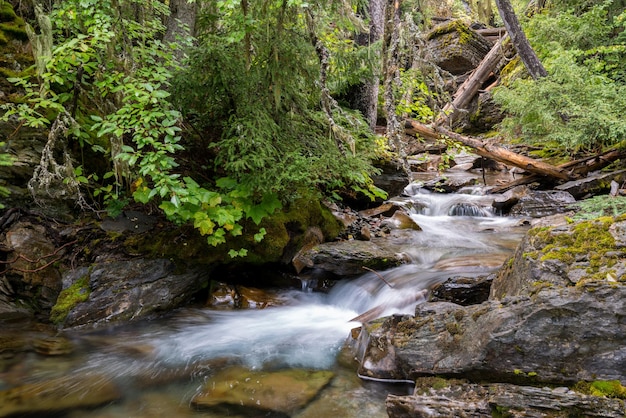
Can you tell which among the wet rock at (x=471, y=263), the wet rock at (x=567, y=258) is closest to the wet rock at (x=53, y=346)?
the wet rock at (x=567, y=258)

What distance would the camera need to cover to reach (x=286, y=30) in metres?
4.55

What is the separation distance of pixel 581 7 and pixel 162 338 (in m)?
14.0

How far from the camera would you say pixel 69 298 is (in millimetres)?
4625

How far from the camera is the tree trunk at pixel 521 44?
9049 millimetres

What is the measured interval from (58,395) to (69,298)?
5.27 ft

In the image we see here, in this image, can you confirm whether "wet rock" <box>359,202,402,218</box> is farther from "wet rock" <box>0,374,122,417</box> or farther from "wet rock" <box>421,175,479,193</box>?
"wet rock" <box>0,374,122,417</box>

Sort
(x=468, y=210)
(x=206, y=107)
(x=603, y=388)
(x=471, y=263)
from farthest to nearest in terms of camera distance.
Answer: (x=468, y=210) → (x=471, y=263) → (x=206, y=107) → (x=603, y=388)

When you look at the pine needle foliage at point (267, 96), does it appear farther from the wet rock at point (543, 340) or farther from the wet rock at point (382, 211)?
the wet rock at point (382, 211)

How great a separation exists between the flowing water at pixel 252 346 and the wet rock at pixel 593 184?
4079mm

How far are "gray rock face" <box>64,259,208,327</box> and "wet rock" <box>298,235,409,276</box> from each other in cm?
199

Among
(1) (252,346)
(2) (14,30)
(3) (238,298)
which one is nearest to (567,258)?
(1) (252,346)

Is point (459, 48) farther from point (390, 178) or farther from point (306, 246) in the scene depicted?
point (306, 246)

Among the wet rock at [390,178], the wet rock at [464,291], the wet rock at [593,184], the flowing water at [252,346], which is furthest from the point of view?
the wet rock at [390,178]

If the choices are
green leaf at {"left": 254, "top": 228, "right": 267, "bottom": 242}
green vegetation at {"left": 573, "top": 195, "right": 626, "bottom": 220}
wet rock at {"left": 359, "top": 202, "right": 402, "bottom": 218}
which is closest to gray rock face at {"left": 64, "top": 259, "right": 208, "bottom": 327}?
green leaf at {"left": 254, "top": 228, "right": 267, "bottom": 242}
